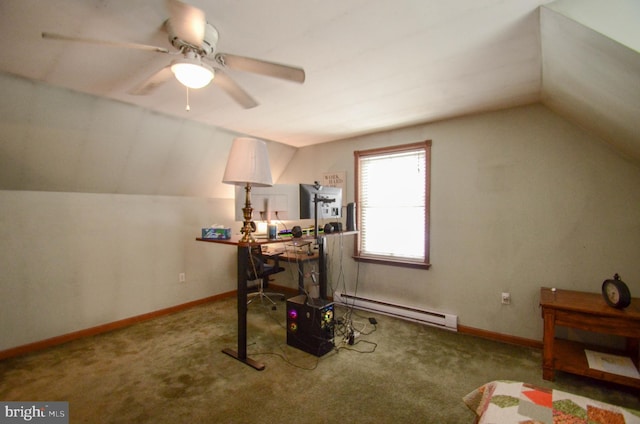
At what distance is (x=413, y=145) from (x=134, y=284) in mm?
3810

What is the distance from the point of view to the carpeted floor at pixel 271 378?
190 centimetres

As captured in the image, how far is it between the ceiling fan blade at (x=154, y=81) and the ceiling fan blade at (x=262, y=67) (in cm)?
32

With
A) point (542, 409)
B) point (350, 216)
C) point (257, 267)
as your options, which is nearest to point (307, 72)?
point (350, 216)

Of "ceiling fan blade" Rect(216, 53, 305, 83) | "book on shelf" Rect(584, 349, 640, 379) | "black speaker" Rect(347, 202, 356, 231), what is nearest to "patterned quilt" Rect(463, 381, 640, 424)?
"book on shelf" Rect(584, 349, 640, 379)

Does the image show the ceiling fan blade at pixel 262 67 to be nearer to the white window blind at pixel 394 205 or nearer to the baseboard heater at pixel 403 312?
the white window blind at pixel 394 205

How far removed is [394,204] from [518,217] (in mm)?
1323

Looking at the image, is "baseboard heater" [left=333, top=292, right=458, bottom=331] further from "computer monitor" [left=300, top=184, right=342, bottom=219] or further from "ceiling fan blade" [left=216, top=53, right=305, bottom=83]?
"ceiling fan blade" [left=216, top=53, right=305, bottom=83]

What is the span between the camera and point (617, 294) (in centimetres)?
204

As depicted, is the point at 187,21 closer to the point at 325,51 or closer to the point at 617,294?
the point at 325,51

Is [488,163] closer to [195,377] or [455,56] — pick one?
[455,56]

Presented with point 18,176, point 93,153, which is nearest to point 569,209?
point 93,153

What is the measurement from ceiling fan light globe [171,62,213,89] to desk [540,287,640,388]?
Answer: 290cm

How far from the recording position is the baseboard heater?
314cm

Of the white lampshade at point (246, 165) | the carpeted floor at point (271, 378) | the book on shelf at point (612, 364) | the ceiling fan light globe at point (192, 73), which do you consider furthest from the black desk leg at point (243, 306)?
the book on shelf at point (612, 364)
